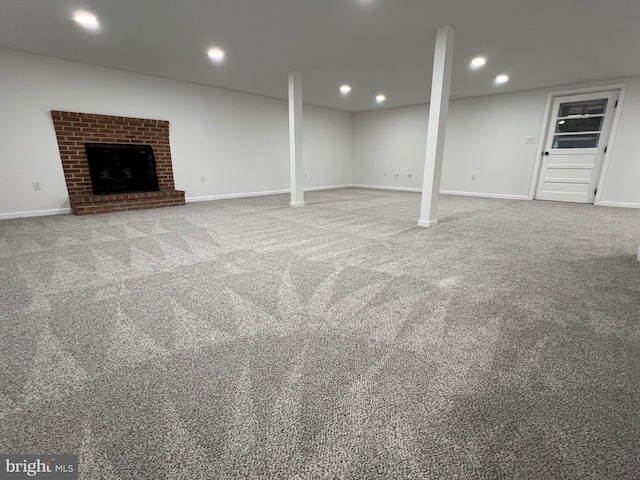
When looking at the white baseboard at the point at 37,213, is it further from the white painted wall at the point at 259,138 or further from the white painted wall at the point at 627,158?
the white painted wall at the point at 627,158

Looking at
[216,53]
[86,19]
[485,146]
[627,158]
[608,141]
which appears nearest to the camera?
[86,19]

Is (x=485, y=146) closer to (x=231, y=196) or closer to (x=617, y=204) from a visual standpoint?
(x=617, y=204)

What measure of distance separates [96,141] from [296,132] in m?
3.20

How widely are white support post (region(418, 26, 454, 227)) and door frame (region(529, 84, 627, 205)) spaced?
12.3 feet

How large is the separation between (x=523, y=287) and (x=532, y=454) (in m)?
1.36

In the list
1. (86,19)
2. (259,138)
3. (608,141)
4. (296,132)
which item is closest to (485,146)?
(608,141)

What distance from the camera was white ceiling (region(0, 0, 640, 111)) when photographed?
2732 millimetres

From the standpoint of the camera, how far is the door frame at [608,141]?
5.01 meters

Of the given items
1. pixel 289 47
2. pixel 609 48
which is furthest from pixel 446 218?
pixel 289 47

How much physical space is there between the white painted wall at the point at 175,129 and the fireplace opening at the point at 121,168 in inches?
16.0

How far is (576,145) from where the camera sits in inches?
217

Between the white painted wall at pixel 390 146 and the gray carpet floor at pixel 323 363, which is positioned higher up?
the white painted wall at pixel 390 146

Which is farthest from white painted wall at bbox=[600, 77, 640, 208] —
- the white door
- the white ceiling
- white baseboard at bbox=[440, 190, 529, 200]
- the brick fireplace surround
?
the brick fireplace surround

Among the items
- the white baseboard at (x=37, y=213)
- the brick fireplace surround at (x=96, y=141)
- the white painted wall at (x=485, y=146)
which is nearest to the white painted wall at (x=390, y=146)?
the white painted wall at (x=485, y=146)
